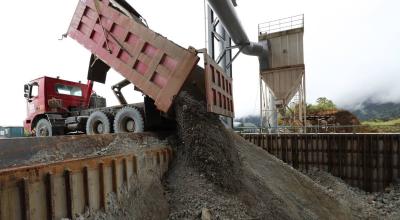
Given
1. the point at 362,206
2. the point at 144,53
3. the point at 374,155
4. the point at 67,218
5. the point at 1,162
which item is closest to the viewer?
the point at 67,218

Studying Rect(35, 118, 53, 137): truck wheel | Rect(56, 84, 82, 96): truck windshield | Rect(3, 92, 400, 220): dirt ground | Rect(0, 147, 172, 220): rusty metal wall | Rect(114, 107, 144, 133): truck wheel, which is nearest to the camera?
Rect(0, 147, 172, 220): rusty metal wall

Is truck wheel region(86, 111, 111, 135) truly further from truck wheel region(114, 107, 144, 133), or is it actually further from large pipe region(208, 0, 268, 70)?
large pipe region(208, 0, 268, 70)

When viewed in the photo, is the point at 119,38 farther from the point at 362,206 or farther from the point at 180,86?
the point at 362,206

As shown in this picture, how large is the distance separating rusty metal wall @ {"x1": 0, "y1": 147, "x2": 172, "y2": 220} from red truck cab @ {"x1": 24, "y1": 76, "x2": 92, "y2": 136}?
5.31 m

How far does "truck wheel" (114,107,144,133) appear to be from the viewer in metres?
6.28

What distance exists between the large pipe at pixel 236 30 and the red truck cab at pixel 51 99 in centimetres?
A: 559

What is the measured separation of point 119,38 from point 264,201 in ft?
14.6

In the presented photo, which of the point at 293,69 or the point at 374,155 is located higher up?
the point at 293,69

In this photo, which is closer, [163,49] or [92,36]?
Result: [163,49]

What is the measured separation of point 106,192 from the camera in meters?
3.60

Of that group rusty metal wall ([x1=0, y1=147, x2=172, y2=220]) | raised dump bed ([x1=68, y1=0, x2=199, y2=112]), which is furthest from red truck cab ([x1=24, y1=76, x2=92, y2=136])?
rusty metal wall ([x1=0, y1=147, x2=172, y2=220])

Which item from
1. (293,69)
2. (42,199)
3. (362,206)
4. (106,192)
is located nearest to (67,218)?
(42,199)

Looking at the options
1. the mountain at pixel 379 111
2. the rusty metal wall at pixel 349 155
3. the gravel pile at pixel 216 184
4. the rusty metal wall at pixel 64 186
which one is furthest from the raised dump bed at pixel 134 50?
the mountain at pixel 379 111

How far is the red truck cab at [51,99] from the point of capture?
8352 millimetres
